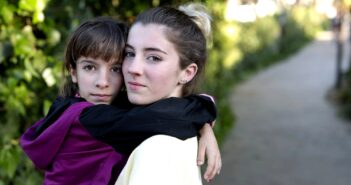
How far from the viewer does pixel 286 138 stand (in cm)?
841

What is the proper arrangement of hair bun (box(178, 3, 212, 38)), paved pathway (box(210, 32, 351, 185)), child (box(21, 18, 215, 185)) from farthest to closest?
paved pathway (box(210, 32, 351, 185)) < hair bun (box(178, 3, 212, 38)) < child (box(21, 18, 215, 185))

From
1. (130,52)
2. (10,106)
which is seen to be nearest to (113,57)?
(130,52)

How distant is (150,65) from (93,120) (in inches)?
9.8

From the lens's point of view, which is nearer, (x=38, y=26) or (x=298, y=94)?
(x=38, y=26)

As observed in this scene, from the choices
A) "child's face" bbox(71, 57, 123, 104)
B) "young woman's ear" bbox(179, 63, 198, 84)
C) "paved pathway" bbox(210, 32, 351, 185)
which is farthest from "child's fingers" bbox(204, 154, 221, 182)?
"paved pathway" bbox(210, 32, 351, 185)

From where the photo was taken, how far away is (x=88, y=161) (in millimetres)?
1717

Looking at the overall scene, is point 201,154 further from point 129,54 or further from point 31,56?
point 31,56

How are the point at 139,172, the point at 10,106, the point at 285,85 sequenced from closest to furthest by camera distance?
1. the point at 139,172
2. the point at 10,106
3. the point at 285,85

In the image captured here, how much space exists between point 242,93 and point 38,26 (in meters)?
9.84

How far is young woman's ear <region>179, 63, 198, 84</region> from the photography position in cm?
174

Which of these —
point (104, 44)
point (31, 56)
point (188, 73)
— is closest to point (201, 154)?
point (188, 73)

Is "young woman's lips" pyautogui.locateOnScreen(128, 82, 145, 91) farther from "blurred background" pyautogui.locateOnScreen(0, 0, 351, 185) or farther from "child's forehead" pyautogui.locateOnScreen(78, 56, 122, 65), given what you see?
"blurred background" pyautogui.locateOnScreen(0, 0, 351, 185)

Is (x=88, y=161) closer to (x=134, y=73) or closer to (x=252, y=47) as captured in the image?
(x=134, y=73)

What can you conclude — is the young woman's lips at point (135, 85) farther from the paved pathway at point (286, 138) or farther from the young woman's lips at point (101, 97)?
the paved pathway at point (286, 138)
